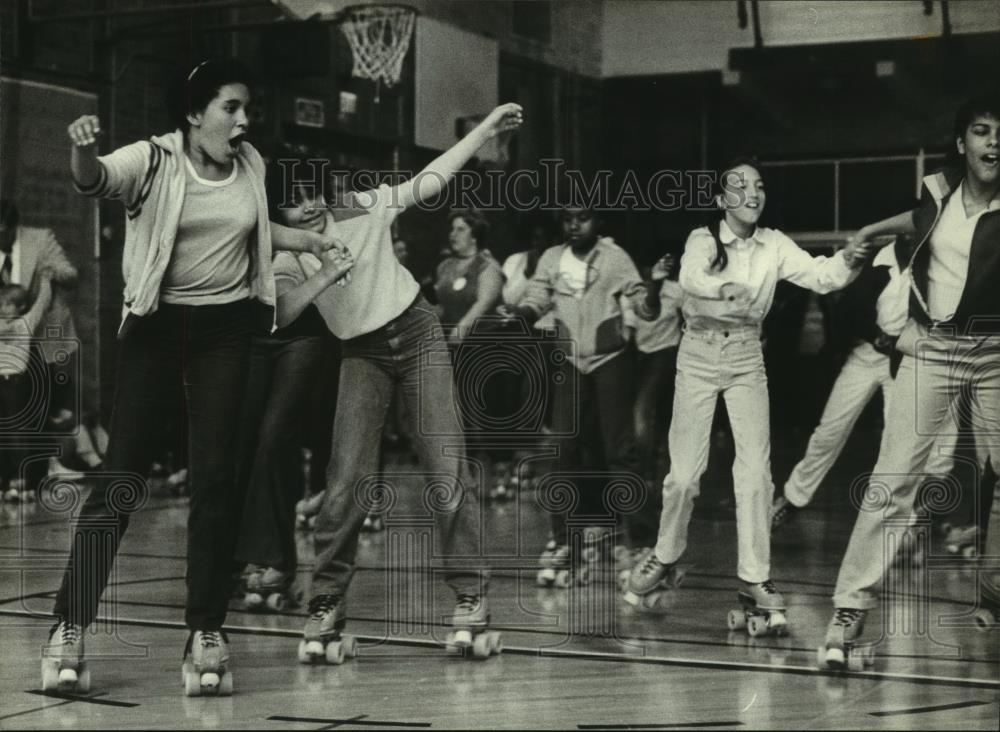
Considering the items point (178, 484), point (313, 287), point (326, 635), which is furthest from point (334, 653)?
point (178, 484)

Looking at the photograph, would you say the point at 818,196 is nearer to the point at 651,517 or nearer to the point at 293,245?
the point at 651,517

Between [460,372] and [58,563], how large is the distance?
2.16m

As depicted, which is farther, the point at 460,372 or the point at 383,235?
the point at 460,372

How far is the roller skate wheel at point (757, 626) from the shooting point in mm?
5656

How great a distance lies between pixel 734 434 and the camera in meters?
5.91

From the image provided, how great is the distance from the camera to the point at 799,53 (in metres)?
8.05

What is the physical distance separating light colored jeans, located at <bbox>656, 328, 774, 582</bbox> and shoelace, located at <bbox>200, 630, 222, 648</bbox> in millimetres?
1975

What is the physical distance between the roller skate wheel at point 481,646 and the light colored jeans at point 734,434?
103cm

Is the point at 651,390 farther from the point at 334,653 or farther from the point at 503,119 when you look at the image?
the point at 334,653

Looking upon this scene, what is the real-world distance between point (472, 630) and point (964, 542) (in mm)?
3421

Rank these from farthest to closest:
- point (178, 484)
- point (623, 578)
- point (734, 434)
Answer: point (178, 484) < point (623, 578) < point (734, 434)

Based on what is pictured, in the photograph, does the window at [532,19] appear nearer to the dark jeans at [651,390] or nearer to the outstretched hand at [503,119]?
the outstretched hand at [503,119]

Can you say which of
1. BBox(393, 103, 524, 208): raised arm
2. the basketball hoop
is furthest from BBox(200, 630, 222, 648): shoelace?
the basketball hoop

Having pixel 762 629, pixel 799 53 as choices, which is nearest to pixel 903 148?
pixel 799 53
